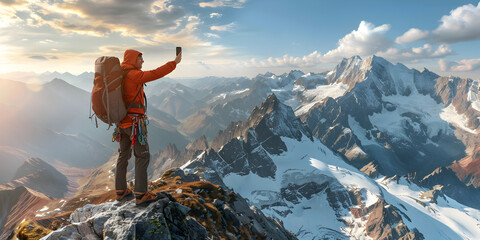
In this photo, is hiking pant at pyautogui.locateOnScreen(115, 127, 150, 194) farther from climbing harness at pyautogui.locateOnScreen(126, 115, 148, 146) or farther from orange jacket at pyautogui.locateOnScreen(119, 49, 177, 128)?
orange jacket at pyautogui.locateOnScreen(119, 49, 177, 128)

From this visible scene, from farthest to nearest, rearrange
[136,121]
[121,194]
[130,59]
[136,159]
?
[121,194], [136,159], [136,121], [130,59]

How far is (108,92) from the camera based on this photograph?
409 inches

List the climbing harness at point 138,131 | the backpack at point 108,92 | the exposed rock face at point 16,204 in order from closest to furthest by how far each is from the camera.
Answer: the backpack at point 108,92 < the climbing harness at point 138,131 < the exposed rock face at point 16,204

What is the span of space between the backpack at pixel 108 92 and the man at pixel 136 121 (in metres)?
0.44

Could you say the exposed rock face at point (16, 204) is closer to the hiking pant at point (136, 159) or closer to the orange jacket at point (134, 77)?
the hiking pant at point (136, 159)

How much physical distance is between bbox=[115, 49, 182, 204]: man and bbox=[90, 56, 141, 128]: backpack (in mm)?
435

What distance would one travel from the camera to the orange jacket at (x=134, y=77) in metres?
10.5

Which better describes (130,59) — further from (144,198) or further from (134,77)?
(144,198)

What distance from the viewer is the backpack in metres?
10.2

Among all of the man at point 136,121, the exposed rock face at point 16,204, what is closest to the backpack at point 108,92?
the man at point 136,121

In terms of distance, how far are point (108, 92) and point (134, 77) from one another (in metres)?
1.20

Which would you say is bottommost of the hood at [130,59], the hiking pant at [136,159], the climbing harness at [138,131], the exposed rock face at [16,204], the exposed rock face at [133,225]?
the exposed rock face at [16,204]

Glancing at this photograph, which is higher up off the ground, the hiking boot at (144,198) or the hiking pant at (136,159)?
the hiking pant at (136,159)

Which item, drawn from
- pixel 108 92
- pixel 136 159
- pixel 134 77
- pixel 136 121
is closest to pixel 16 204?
pixel 136 159
